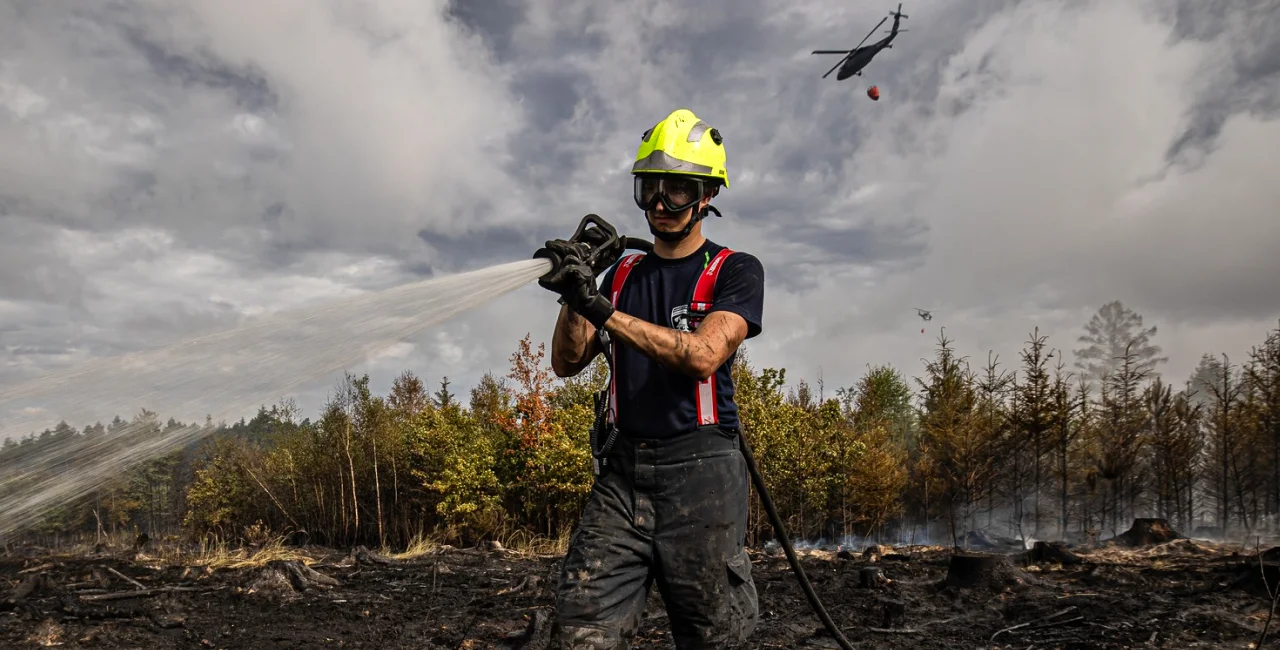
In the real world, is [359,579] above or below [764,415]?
below

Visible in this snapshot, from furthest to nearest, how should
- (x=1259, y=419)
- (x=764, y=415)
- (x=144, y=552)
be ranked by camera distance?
(x=1259, y=419) < (x=764, y=415) < (x=144, y=552)

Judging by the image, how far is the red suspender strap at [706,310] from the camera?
318cm

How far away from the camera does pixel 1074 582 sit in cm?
1053

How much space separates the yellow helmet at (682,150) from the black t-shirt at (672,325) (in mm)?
358

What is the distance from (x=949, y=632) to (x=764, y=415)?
2277 cm

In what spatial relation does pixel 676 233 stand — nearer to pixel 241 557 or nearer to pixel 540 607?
pixel 540 607

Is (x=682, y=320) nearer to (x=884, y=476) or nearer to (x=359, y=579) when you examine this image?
(x=359, y=579)

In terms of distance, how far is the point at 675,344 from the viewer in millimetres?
2920

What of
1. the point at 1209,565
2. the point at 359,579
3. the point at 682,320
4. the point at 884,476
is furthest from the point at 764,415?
the point at 682,320

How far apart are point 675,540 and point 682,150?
5.48 ft

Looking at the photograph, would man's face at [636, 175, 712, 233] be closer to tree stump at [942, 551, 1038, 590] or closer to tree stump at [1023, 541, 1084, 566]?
tree stump at [942, 551, 1038, 590]

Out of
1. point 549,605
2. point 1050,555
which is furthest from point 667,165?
point 1050,555

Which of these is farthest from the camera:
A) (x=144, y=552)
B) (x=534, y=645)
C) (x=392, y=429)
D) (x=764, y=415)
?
(x=392, y=429)

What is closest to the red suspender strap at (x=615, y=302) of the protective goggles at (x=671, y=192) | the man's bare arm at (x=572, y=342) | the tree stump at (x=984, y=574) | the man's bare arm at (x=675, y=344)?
the man's bare arm at (x=572, y=342)
